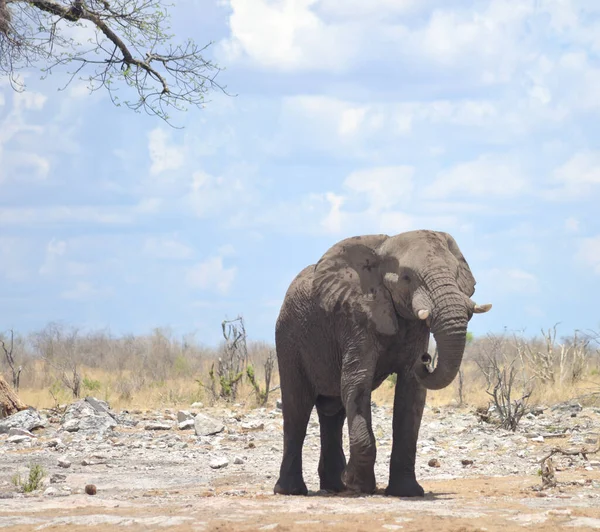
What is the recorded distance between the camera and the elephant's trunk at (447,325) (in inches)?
373

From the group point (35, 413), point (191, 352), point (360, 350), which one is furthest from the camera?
point (191, 352)

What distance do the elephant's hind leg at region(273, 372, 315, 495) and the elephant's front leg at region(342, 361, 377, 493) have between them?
1202 millimetres

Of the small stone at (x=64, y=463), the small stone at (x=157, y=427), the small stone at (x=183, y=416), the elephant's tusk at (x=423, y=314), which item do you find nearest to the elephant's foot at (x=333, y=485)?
the elephant's tusk at (x=423, y=314)

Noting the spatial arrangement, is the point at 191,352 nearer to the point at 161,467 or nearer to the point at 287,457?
the point at 161,467

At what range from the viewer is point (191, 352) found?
159ft

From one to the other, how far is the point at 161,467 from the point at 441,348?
21.5ft

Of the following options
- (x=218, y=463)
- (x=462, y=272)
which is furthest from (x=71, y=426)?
(x=462, y=272)

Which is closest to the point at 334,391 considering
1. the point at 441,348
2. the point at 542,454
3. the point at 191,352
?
the point at 441,348

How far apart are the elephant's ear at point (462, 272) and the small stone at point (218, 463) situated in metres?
5.45

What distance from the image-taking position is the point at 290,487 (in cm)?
1177

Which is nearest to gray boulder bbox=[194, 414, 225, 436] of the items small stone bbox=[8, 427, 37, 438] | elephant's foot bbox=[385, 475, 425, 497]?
small stone bbox=[8, 427, 37, 438]

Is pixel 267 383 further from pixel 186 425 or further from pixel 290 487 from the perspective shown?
pixel 290 487

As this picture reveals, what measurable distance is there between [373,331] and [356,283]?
57 centimetres

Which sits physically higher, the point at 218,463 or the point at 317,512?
the point at 218,463
